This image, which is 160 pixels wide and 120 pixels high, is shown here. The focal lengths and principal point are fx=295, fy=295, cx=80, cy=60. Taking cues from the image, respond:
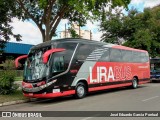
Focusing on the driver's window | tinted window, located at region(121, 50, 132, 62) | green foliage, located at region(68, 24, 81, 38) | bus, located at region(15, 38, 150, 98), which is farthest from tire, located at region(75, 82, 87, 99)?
tinted window, located at region(121, 50, 132, 62)

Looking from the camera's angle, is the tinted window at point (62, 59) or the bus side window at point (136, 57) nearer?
the tinted window at point (62, 59)

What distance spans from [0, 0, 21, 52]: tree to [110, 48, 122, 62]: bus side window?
6.56 m

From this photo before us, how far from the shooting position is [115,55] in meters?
20.4

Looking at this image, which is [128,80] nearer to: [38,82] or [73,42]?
[73,42]

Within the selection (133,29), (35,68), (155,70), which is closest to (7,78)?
(35,68)

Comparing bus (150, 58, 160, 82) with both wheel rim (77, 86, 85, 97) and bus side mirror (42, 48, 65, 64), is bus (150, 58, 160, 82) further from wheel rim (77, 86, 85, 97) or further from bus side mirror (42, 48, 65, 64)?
bus side mirror (42, 48, 65, 64)

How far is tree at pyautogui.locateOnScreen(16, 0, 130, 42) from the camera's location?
54.2 ft

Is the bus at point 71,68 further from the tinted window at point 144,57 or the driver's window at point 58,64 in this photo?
the tinted window at point 144,57

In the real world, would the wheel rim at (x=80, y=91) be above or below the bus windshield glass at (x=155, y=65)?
below

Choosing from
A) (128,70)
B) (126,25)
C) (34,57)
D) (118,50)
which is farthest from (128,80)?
(126,25)

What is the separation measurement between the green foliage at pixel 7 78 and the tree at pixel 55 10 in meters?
3.16

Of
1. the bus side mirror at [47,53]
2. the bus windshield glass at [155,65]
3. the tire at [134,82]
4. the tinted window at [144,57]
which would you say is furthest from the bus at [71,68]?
the bus windshield glass at [155,65]

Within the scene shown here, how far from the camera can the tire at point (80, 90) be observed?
16316mm

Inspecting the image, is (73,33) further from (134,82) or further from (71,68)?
(134,82)
